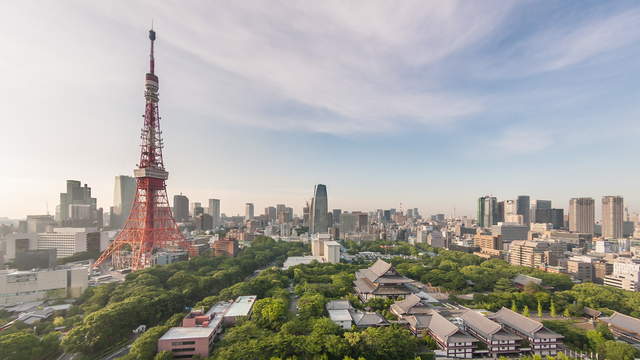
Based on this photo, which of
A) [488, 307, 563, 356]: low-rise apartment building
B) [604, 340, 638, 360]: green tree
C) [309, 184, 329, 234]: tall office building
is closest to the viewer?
[604, 340, 638, 360]: green tree

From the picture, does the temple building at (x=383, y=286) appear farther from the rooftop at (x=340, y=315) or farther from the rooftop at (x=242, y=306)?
the rooftop at (x=242, y=306)

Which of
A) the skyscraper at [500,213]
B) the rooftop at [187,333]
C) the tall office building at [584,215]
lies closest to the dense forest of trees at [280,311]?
the rooftop at [187,333]

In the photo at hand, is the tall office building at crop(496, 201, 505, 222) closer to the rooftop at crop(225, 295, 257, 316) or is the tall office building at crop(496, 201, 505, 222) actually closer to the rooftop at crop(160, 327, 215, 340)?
the rooftop at crop(225, 295, 257, 316)

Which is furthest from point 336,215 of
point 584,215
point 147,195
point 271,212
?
point 147,195

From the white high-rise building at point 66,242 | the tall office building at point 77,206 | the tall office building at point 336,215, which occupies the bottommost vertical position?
the tall office building at point 336,215

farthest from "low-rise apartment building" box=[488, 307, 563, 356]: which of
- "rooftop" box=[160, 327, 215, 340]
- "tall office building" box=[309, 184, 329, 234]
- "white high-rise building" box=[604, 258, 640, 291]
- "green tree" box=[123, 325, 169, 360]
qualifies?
"tall office building" box=[309, 184, 329, 234]

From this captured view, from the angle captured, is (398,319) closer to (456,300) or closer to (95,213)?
(456,300)

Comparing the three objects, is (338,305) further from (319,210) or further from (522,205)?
(522,205)
